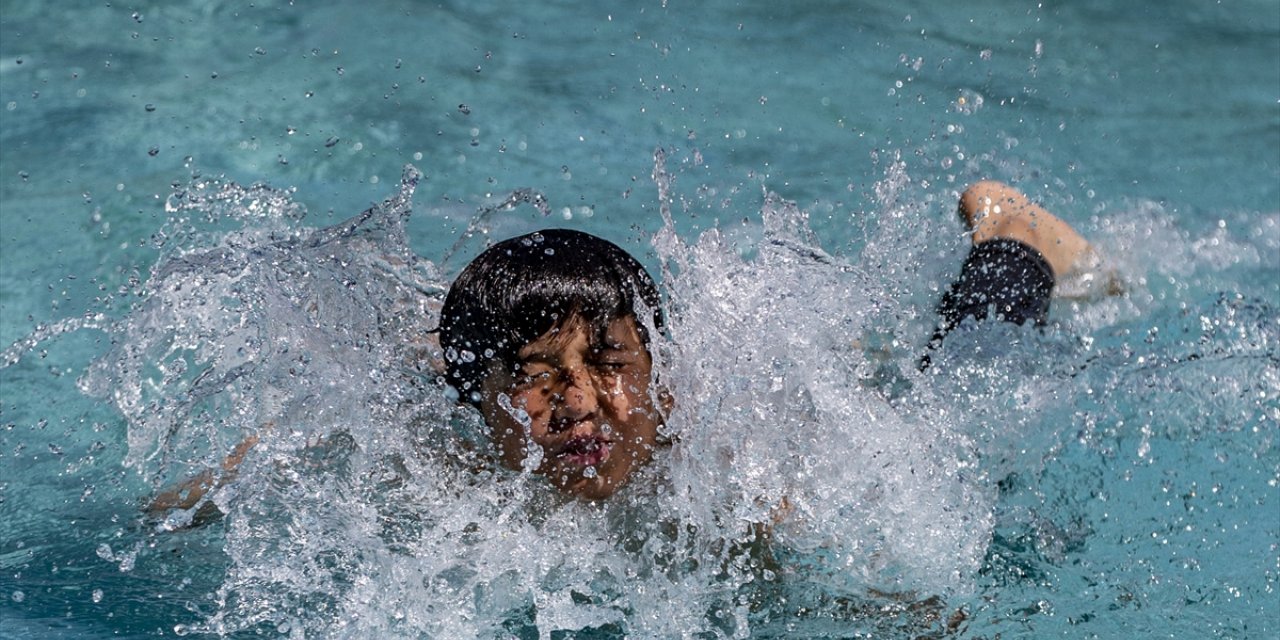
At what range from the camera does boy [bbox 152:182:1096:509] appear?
258 cm

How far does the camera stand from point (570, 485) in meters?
2.70

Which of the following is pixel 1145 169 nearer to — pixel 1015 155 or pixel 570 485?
pixel 1015 155

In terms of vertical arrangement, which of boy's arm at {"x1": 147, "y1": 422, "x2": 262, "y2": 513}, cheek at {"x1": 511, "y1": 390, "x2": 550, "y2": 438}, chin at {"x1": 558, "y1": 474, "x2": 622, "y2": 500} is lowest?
boy's arm at {"x1": 147, "y1": 422, "x2": 262, "y2": 513}

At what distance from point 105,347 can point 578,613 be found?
230cm

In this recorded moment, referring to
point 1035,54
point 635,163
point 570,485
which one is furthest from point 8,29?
point 1035,54

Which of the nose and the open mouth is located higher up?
the nose

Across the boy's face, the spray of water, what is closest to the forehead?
the boy's face

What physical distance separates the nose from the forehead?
0.06 meters

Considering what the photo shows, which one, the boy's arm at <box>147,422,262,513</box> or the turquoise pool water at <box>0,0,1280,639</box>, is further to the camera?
the boy's arm at <box>147,422,262,513</box>

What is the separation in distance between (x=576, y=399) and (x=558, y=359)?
90 mm

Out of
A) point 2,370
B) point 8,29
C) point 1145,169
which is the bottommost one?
point 2,370

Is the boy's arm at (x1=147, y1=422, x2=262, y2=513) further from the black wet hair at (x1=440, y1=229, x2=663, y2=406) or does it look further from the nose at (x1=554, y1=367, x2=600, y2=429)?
the nose at (x1=554, y1=367, x2=600, y2=429)

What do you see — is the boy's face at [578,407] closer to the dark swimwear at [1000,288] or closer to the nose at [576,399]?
the nose at [576,399]

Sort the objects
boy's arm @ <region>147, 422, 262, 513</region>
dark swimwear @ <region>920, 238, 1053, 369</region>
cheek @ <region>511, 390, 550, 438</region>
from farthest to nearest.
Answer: dark swimwear @ <region>920, 238, 1053, 369</region>
boy's arm @ <region>147, 422, 262, 513</region>
cheek @ <region>511, 390, 550, 438</region>
